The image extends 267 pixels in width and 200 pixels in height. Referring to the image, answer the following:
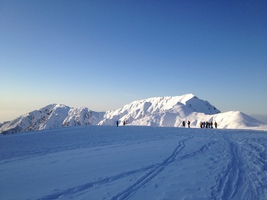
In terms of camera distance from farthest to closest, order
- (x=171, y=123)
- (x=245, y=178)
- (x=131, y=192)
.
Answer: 1. (x=171, y=123)
2. (x=245, y=178)
3. (x=131, y=192)

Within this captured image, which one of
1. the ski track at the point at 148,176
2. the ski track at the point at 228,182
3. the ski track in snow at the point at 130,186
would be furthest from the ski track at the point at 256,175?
the ski track in snow at the point at 130,186

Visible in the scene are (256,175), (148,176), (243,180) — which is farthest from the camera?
(148,176)

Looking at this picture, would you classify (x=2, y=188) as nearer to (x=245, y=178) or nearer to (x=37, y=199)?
(x=37, y=199)

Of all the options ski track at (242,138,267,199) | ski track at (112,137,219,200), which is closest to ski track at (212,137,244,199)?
ski track at (242,138,267,199)

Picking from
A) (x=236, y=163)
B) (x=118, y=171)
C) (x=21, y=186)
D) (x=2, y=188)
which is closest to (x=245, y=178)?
(x=236, y=163)

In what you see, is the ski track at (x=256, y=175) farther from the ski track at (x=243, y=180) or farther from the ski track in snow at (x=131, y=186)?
the ski track in snow at (x=131, y=186)

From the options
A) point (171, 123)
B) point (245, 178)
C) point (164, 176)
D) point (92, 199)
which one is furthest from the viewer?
point (171, 123)

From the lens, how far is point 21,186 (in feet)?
28.9

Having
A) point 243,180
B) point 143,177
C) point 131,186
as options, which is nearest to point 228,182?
point 243,180

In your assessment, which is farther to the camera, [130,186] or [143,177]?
[143,177]

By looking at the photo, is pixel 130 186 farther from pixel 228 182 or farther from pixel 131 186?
pixel 228 182

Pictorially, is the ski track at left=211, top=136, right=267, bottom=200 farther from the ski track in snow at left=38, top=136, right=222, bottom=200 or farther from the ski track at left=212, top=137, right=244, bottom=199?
the ski track in snow at left=38, top=136, right=222, bottom=200

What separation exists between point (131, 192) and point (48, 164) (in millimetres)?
7325

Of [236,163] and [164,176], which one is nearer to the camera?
[164,176]
